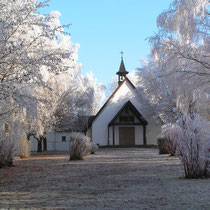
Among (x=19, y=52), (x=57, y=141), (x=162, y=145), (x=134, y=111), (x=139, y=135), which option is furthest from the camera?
(x=57, y=141)

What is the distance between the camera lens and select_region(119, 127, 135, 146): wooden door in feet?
119

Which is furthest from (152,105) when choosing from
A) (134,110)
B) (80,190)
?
(80,190)

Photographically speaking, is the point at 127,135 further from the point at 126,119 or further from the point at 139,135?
the point at 126,119

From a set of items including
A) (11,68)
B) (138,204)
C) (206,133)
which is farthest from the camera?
(11,68)

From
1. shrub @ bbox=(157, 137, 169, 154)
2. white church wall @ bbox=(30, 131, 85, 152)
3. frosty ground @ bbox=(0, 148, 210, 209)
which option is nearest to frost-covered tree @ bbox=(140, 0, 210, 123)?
frosty ground @ bbox=(0, 148, 210, 209)

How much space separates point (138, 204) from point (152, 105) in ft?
93.8

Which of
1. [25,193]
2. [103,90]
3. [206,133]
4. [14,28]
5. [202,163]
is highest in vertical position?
[103,90]

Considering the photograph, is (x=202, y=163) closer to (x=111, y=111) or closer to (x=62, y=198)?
(x=62, y=198)

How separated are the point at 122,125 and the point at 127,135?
54.0 inches

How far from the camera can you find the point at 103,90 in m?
51.2

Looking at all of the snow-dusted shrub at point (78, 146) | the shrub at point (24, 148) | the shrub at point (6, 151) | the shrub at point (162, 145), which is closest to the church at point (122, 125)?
the shrub at point (162, 145)

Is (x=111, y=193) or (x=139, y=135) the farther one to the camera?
(x=139, y=135)

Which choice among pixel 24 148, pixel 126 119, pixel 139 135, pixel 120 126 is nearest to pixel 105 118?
pixel 120 126

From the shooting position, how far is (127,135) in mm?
36562
